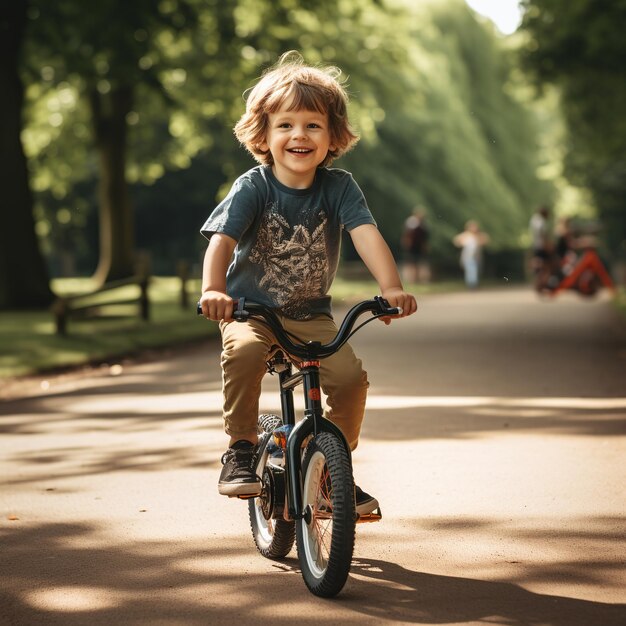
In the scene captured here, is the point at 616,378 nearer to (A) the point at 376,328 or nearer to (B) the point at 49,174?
(A) the point at 376,328

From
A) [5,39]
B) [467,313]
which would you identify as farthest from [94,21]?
[467,313]

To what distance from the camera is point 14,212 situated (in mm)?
22141

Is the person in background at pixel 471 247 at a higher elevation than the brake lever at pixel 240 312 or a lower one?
higher

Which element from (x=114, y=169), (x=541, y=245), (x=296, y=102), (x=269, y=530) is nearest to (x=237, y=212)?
(x=296, y=102)

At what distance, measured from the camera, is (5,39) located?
70.6 ft

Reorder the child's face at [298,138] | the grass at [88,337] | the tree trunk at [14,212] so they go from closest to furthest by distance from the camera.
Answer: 1. the child's face at [298,138]
2. the grass at [88,337]
3. the tree trunk at [14,212]

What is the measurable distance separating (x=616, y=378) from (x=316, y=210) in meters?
7.71

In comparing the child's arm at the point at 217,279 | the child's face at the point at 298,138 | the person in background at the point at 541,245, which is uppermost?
the person in background at the point at 541,245

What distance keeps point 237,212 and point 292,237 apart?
0.76 feet

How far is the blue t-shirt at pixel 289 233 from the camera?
4867 mm

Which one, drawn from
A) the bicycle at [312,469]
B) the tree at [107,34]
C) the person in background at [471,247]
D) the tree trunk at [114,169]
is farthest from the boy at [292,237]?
the person in background at [471,247]

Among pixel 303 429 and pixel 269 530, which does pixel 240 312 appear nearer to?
pixel 303 429

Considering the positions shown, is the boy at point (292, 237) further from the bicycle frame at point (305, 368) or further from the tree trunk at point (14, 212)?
the tree trunk at point (14, 212)

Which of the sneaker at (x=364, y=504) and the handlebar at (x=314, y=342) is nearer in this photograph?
the handlebar at (x=314, y=342)
